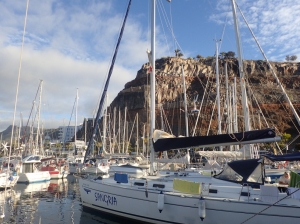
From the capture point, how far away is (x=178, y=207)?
1020 centimetres

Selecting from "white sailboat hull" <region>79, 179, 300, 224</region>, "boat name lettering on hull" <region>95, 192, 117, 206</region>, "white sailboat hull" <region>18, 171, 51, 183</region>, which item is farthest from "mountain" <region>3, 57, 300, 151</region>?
"white sailboat hull" <region>79, 179, 300, 224</region>

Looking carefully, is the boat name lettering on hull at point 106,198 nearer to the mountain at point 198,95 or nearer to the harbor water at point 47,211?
the harbor water at point 47,211

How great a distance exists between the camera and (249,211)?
8.98 m

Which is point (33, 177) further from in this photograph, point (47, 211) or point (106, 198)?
point (106, 198)

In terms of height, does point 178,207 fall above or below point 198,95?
below

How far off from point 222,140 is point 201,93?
74.5 meters

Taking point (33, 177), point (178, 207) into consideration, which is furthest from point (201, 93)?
point (178, 207)

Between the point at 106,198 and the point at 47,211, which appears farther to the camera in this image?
the point at 47,211

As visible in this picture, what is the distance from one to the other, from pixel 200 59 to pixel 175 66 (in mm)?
13746

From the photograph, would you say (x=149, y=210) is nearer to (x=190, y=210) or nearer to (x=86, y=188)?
(x=190, y=210)

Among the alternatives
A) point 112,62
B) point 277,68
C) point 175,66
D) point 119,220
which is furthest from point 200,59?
point 119,220

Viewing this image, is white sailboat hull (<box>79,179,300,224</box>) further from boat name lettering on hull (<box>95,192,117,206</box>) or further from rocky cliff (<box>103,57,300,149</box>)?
rocky cliff (<box>103,57,300,149</box>)

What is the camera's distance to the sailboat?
8.84m

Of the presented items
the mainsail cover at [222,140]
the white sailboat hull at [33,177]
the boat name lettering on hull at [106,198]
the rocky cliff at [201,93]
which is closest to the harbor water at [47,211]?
the boat name lettering on hull at [106,198]
